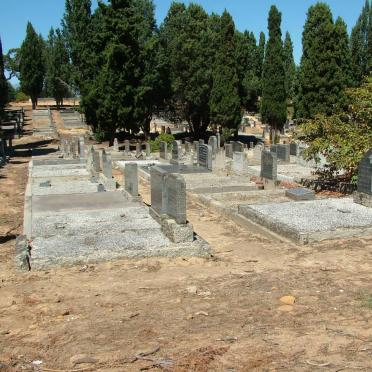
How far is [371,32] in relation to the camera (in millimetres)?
51812

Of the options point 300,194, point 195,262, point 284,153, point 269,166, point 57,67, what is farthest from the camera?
point 57,67

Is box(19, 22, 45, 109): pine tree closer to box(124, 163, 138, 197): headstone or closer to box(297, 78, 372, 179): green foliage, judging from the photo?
box(124, 163, 138, 197): headstone

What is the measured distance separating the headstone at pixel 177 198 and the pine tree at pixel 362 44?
132 ft

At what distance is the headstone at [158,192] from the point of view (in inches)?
379

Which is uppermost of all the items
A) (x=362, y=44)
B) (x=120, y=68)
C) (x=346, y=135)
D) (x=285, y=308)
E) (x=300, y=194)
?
(x=362, y=44)

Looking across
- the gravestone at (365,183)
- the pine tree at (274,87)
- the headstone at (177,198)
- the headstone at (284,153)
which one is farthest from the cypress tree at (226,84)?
the headstone at (177,198)

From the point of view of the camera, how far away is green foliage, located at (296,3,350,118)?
32344 mm

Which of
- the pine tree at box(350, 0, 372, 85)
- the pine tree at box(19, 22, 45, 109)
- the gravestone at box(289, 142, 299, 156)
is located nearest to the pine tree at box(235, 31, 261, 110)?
the pine tree at box(350, 0, 372, 85)

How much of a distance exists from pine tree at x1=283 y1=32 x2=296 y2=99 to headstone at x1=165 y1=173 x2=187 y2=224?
43.6 meters

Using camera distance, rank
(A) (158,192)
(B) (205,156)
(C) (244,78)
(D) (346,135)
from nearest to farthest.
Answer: (A) (158,192)
(D) (346,135)
(B) (205,156)
(C) (244,78)

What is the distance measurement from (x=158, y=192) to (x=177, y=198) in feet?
3.93

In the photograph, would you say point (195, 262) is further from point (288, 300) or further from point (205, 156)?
point (205, 156)

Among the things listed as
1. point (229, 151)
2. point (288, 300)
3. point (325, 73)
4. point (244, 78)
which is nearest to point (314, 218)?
point (288, 300)

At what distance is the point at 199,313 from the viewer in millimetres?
5707
